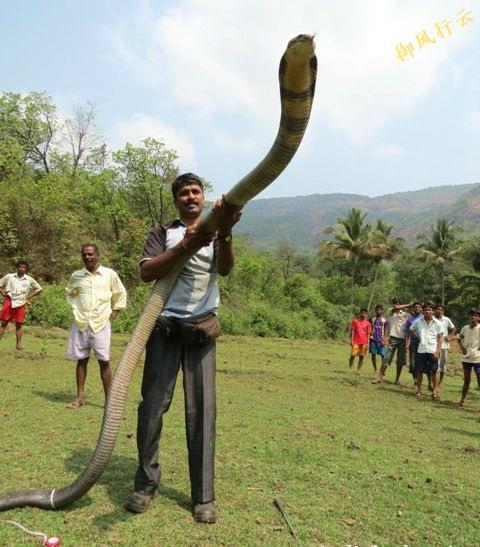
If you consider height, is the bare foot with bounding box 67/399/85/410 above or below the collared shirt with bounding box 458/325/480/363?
below

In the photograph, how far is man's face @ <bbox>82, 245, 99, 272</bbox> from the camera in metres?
6.62

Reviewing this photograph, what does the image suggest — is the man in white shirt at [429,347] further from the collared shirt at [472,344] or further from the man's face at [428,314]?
the collared shirt at [472,344]

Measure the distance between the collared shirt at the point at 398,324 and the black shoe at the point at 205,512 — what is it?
32.4 ft

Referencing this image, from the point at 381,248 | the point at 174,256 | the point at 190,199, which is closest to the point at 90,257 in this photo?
the point at 190,199

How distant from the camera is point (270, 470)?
15.1 ft

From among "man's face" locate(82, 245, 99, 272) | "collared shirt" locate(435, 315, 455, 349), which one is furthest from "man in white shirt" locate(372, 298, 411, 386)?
"man's face" locate(82, 245, 99, 272)

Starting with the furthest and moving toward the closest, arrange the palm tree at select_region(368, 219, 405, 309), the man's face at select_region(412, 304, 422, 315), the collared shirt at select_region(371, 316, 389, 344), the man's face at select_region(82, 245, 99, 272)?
the palm tree at select_region(368, 219, 405, 309) < the collared shirt at select_region(371, 316, 389, 344) < the man's face at select_region(412, 304, 422, 315) < the man's face at select_region(82, 245, 99, 272)

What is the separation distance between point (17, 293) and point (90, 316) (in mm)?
6032

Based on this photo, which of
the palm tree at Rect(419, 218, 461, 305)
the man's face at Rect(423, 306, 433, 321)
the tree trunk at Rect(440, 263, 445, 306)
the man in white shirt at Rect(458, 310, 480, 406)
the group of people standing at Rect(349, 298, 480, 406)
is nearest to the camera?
the man in white shirt at Rect(458, 310, 480, 406)

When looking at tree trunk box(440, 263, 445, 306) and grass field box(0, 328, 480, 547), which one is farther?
tree trunk box(440, 263, 445, 306)

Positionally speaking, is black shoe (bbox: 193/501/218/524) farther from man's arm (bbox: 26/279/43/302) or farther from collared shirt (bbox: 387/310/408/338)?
collared shirt (bbox: 387/310/408/338)

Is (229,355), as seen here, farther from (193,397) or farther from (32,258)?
(32,258)

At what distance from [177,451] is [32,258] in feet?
81.4

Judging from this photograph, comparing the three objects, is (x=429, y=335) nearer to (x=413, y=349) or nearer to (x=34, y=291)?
(x=413, y=349)
